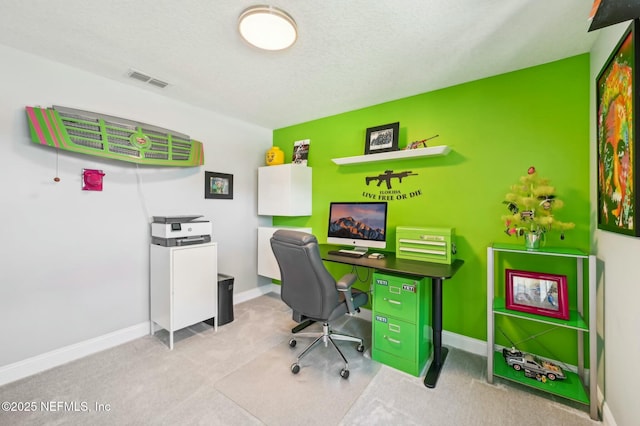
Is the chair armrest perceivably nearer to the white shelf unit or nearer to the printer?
the white shelf unit

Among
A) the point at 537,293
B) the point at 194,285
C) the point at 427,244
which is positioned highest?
the point at 427,244

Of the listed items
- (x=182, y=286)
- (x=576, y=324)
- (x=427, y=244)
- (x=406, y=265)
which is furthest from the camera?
(x=182, y=286)

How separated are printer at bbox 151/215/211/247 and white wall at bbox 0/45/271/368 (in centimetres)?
20

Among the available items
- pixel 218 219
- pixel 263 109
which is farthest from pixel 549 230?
pixel 218 219

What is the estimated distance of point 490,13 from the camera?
1569 mm

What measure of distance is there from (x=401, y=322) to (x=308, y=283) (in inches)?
33.6

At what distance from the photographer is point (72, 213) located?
88.2 inches

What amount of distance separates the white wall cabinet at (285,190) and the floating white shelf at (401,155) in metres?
0.64

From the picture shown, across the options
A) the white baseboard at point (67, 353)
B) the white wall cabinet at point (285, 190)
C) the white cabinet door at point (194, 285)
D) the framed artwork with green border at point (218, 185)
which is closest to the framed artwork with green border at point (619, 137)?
the white wall cabinet at point (285, 190)

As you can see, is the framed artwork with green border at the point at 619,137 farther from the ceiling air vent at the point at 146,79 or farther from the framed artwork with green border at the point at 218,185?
the framed artwork with green border at the point at 218,185

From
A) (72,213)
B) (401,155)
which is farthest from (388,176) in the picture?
(72,213)

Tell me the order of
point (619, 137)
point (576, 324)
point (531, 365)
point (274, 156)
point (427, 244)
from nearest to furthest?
1. point (619, 137)
2. point (576, 324)
3. point (531, 365)
4. point (427, 244)
5. point (274, 156)

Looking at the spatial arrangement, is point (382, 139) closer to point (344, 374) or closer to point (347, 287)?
point (347, 287)

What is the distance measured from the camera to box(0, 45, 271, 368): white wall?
1.97 meters
